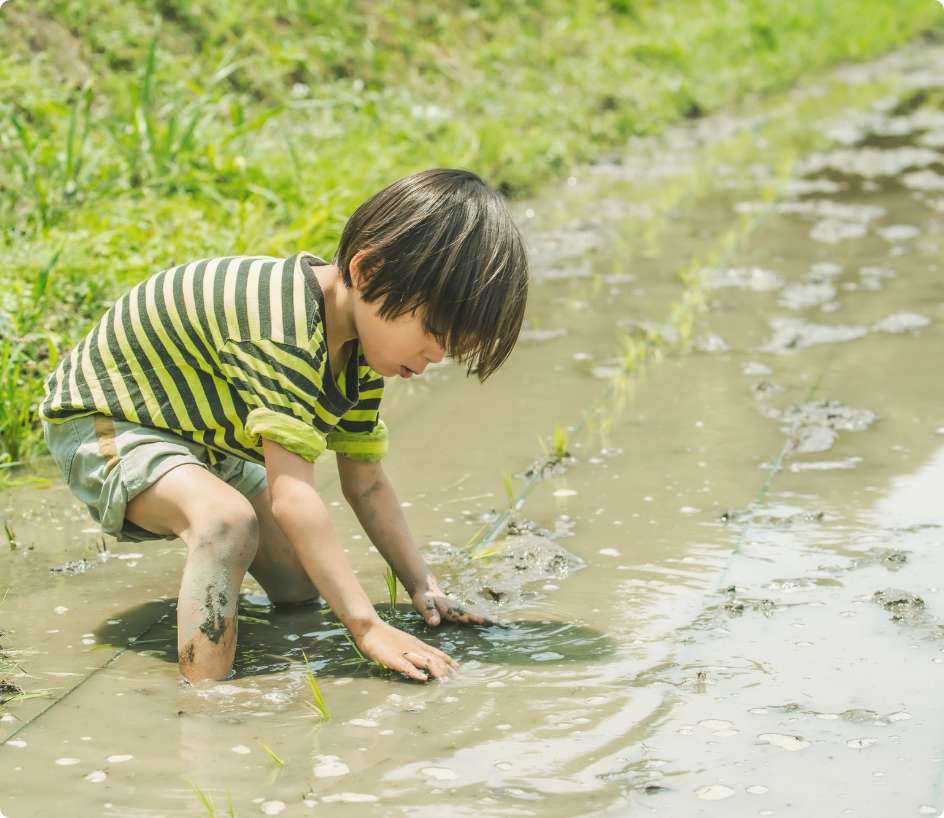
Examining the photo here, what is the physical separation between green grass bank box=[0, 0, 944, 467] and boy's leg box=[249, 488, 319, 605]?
1.07m

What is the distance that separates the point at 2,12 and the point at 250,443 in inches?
169

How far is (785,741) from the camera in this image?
2.20 metres

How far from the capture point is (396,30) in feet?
27.4

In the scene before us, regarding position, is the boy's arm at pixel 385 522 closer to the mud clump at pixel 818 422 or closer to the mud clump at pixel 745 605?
the mud clump at pixel 745 605

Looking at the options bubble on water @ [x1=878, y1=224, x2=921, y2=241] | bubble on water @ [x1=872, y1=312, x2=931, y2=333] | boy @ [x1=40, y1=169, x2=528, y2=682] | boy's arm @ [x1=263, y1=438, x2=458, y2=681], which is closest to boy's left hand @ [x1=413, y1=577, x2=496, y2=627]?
boy @ [x1=40, y1=169, x2=528, y2=682]

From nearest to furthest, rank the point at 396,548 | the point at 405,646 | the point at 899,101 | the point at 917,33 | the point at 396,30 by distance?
the point at 405,646
the point at 396,548
the point at 396,30
the point at 899,101
the point at 917,33

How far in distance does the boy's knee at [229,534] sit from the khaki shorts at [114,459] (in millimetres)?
164

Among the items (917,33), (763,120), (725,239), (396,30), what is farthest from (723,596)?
(917,33)

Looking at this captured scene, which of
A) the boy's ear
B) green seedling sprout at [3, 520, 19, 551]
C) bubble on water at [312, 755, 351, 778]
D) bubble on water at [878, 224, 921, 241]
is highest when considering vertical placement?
the boy's ear

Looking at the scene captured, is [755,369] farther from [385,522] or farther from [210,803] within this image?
[210,803]

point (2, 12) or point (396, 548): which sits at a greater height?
point (2, 12)

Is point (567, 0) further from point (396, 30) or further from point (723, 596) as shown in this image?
point (723, 596)

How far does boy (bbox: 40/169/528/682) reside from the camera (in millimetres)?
2381

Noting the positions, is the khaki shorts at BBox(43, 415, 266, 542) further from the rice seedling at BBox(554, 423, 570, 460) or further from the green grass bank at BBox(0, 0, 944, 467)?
the rice seedling at BBox(554, 423, 570, 460)
